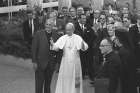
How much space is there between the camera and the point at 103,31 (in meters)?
11.1

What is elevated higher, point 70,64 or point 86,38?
point 86,38

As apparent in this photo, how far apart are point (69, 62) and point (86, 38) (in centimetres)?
281

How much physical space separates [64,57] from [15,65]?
5440 millimetres

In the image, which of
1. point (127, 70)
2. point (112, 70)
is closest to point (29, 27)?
point (127, 70)

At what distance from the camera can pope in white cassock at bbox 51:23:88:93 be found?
375 inches

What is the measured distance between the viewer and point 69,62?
9562mm

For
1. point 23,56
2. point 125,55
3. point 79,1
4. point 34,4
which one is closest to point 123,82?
point 125,55

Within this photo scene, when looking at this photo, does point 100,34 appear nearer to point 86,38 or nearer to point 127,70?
point 86,38

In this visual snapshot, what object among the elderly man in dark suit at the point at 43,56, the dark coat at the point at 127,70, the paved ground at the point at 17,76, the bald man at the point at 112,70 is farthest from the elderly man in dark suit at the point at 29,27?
the bald man at the point at 112,70

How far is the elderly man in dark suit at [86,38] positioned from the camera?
1211 cm

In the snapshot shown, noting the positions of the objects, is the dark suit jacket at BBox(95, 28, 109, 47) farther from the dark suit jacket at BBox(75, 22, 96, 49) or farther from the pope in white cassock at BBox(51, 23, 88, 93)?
the pope in white cassock at BBox(51, 23, 88, 93)

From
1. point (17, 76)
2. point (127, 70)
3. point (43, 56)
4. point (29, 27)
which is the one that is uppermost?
point (127, 70)

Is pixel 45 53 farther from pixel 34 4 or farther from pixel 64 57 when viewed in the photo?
pixel 34 4

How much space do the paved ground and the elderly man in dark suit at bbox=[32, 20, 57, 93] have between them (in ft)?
5.19
